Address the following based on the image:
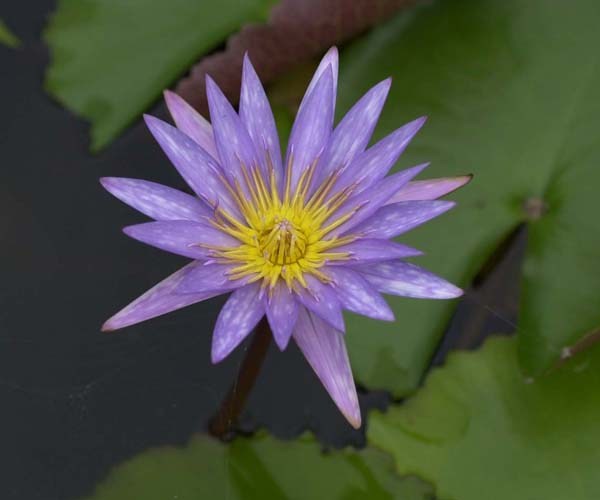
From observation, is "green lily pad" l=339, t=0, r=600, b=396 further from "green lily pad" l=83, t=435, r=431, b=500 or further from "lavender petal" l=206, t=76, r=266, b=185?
"lavender petal" l=206, t=76, r=266, b=185

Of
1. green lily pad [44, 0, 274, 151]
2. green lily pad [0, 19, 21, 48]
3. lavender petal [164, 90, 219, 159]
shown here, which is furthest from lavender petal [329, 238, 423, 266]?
green lily pad [0, 19, 21, 48]

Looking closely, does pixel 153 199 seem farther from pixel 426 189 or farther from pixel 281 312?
pixel 426 189

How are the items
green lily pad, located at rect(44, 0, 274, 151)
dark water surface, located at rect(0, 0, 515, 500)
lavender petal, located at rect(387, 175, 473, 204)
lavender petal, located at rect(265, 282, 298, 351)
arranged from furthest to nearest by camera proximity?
1. green lily pad, located at rect(44, 0, 274, 151)
2. dark water surface, located at rect(0, 0, 515, 500)
3. lavender petal, located at rect(387, 175, 473, 204)
4. lavender petal, located at rect(265, 282, 298, 351)

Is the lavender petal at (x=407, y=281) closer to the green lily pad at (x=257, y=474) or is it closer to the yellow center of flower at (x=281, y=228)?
the yellow center of flower at (x=281, y=228)

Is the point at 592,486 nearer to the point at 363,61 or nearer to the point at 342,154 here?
the point at 342,154

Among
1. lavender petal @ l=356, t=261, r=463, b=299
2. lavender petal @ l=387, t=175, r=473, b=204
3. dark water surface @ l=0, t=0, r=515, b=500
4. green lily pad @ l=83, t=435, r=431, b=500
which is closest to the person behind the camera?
lavender petal @ l=356, t=261, r=463, b=299

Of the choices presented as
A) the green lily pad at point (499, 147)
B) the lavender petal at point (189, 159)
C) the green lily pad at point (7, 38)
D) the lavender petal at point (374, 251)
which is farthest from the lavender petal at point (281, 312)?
the green lily pad at point (7, 38)

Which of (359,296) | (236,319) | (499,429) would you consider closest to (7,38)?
(236,319)
